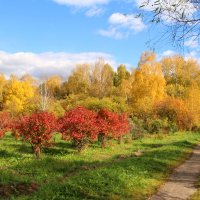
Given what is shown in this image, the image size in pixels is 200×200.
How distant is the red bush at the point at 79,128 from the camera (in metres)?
23.4

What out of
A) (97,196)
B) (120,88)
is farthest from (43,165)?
(120,88)

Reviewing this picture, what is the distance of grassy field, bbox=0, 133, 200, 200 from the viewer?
12406 millimetres

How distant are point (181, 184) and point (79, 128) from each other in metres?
9.61

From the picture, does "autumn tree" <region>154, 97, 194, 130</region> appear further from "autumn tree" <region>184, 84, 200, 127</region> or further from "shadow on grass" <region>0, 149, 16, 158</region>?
"shadow on grass" <region>0, 149, 16, 158</region>

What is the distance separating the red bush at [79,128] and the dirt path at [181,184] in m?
5.92

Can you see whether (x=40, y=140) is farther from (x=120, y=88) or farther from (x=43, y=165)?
(x=120, y=88)

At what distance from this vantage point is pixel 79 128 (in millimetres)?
23344

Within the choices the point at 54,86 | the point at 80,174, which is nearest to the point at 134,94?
the point at 54,86

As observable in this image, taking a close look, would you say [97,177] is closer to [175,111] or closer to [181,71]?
[175,111]

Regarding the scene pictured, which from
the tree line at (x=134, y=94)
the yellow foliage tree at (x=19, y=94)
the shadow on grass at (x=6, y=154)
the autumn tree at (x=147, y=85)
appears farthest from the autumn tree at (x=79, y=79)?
the shadow on grass at (x=6, y=154)

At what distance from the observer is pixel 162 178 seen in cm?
1609

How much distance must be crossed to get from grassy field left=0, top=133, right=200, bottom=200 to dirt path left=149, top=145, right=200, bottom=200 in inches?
13.9

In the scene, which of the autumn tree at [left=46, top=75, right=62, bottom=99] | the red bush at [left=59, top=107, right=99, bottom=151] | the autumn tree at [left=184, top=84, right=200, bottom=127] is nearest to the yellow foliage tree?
the autumn tree at [left=46, top=75, right=62, bottom=99]

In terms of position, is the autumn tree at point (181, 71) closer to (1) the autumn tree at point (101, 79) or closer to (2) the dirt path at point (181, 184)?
(1) the autumn tree at point (101, 79)
